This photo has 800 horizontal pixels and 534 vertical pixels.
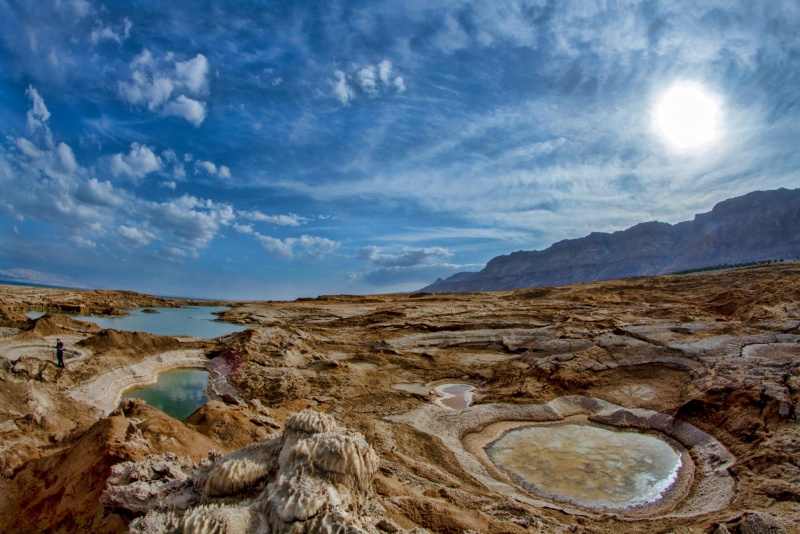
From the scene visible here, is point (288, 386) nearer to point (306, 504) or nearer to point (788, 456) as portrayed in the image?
point (306, 504)

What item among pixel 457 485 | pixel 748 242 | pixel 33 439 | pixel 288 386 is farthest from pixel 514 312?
pixel 748 242

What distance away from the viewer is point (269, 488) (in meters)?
3.39

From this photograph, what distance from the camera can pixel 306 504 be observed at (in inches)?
122

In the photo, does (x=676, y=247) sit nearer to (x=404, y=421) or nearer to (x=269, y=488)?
(x=404, y=421)

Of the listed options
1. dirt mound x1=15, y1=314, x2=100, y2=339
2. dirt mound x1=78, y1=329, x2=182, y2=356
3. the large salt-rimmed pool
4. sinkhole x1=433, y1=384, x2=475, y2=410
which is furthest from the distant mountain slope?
dirt mound x1=15, y1=314, x2=100, y2=339

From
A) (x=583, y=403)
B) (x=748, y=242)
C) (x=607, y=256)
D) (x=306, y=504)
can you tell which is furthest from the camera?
(x=607, y=256)

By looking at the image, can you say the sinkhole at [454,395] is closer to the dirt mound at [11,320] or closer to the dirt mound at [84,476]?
the dirt mound at [84,476]

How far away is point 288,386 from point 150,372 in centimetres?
676

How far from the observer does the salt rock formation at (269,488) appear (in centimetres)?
302

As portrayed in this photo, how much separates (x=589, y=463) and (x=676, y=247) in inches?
7170

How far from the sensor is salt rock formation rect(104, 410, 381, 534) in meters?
3.02

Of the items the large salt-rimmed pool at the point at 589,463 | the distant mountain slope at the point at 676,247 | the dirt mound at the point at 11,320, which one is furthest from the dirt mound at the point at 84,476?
the distant mountain slope at the point at 676,247

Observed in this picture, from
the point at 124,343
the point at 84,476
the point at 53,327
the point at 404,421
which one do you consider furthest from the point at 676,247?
the point at 84,476

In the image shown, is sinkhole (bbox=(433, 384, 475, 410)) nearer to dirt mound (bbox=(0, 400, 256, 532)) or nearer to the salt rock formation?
dirt mound (bbox=(0, 400, 256, 532))
